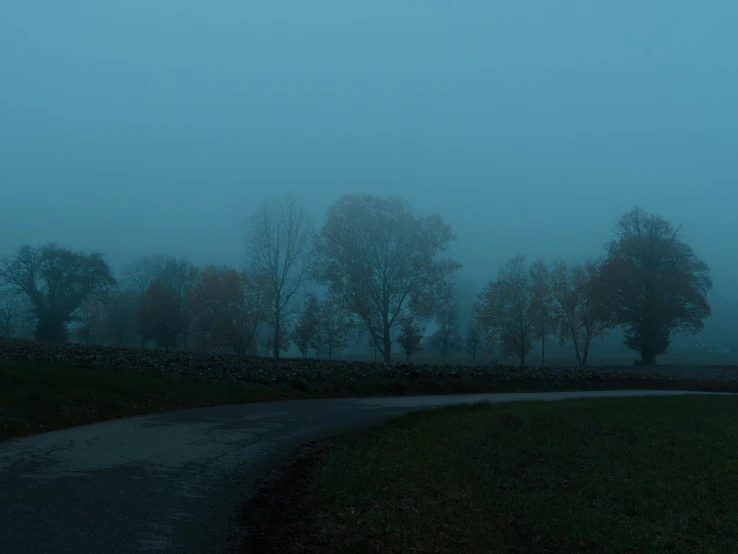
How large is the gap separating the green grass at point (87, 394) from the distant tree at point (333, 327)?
2209 centimetres

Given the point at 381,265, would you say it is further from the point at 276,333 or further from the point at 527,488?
the point at 527,488

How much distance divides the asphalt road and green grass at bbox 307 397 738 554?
1412 millimetres

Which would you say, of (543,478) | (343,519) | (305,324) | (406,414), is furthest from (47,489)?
(305,324)

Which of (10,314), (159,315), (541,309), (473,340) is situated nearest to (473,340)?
(473,340)

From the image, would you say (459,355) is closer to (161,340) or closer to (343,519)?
(161,340)

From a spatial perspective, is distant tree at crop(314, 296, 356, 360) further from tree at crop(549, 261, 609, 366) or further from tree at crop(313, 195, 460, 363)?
tree at crop(549, 261, 609, 366)

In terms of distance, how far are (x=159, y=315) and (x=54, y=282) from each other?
10775 millimetres

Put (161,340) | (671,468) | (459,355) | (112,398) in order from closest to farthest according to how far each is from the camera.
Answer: (671,468), (112,398), (161,340), (459,355)

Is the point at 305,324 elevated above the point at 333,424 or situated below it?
above

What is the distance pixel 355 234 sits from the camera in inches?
1858

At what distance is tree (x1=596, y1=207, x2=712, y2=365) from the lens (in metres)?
55.8

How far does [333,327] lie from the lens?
50406mm

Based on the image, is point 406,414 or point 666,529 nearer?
point 666,529

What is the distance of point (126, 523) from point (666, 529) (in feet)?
23.0
